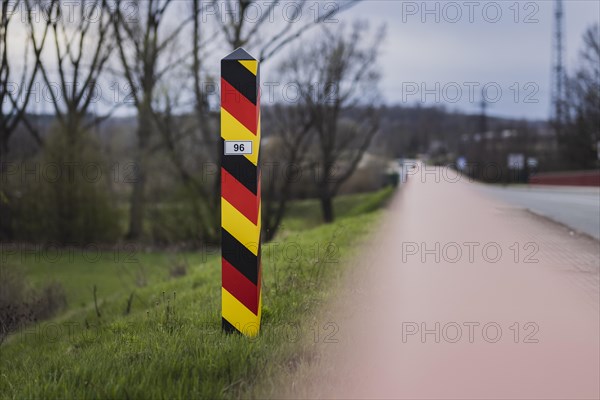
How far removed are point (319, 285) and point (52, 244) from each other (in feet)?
80.5

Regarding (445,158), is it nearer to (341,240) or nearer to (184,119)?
(184,119)

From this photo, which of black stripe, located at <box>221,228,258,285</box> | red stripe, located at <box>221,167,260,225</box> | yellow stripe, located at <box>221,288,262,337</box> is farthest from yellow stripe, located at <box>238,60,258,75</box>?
yellow stripe, located at <box>221,288,262,337</box>

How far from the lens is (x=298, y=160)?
1492 inches

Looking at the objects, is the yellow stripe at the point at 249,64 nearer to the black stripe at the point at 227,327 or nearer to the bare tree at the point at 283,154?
the black stripe at the point at 227,327

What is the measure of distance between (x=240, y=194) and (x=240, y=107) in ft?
1.96

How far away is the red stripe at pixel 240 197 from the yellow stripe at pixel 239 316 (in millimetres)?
567

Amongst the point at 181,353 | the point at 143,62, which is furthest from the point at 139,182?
the point at 181,353

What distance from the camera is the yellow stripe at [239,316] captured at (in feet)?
14.1

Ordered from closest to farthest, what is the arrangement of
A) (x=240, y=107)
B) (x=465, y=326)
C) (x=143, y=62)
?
(x=240, y=107), (x=465, y=326), (x=143, y=62)

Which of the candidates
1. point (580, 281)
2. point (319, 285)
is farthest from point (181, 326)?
point (580, 281)

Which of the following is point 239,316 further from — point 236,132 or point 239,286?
point 236,132

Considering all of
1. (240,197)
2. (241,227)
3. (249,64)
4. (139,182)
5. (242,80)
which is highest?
(249,64)

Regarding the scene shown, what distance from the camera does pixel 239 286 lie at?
4.29 metres

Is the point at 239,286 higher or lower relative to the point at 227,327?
higher
